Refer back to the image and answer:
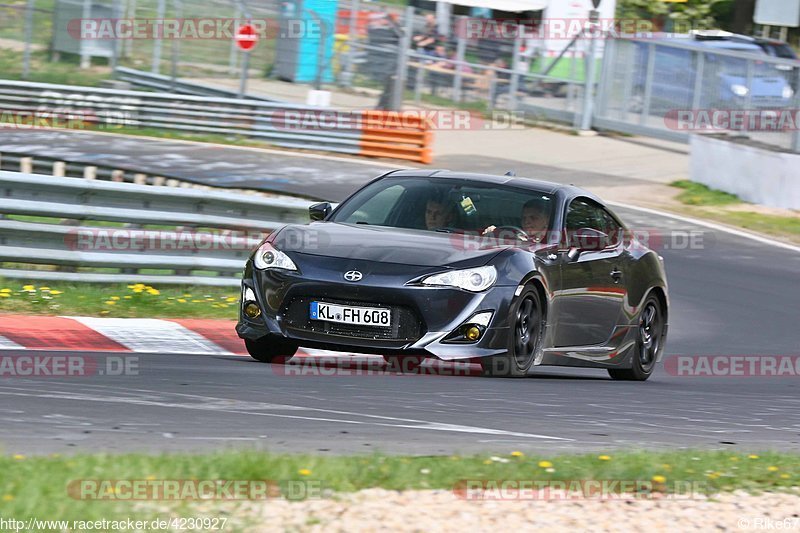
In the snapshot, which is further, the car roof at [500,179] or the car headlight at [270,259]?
the car roof at [500,179]

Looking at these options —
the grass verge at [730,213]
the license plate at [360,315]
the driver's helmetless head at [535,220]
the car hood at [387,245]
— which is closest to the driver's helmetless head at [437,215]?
the car hood at [387,245]

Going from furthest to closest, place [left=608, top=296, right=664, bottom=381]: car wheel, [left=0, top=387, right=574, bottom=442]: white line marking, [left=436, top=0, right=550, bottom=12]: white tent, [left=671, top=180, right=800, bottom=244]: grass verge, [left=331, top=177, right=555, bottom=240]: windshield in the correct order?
[left=436, top=0, right=550, bottom=12]: white tent
[left=671, top=180, right=800, bottom=244]: grass verge
[left=608, top=296, right=664, bottom=381]: car wheel
[left=331, top=177, right=555, bottom=240]: windshield
[left=0, top=387, right=574, bottom=442]: white line marking

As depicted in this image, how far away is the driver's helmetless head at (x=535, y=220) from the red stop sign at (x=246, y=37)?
74.3 ft

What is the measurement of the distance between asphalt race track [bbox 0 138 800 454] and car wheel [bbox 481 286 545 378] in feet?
0.31

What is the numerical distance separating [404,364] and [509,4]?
2909 cm

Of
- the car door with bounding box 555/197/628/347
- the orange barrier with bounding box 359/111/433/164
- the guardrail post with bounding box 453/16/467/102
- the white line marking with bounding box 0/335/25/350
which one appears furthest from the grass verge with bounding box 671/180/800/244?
the white line marking with bounding box 0/335/25/350

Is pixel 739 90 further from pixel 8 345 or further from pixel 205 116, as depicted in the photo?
pixel 8 345

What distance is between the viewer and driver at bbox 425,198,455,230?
9203 millimetres

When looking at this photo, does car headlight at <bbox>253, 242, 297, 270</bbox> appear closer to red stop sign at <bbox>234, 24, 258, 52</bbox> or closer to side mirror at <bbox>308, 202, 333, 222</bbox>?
side mirror at <bbox>308, 202, 333, 222</bbox>

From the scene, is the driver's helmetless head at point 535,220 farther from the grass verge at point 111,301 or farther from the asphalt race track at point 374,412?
the grass verge at point 111,301

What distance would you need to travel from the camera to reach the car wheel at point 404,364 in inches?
357

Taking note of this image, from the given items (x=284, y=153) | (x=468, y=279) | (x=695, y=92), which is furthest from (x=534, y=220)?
(x=695, y=92)

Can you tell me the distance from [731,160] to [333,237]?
53.8 feet

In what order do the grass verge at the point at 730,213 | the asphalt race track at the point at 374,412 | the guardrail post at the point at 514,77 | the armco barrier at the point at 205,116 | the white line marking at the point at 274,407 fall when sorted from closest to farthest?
the asphalt race track at the point at 374,412 → the white line marking at the point at 274,407 → the grass verge at the point at 730,213 → the armco barrier at the point at 205,116 → the guardrail post at the point at 514,77
